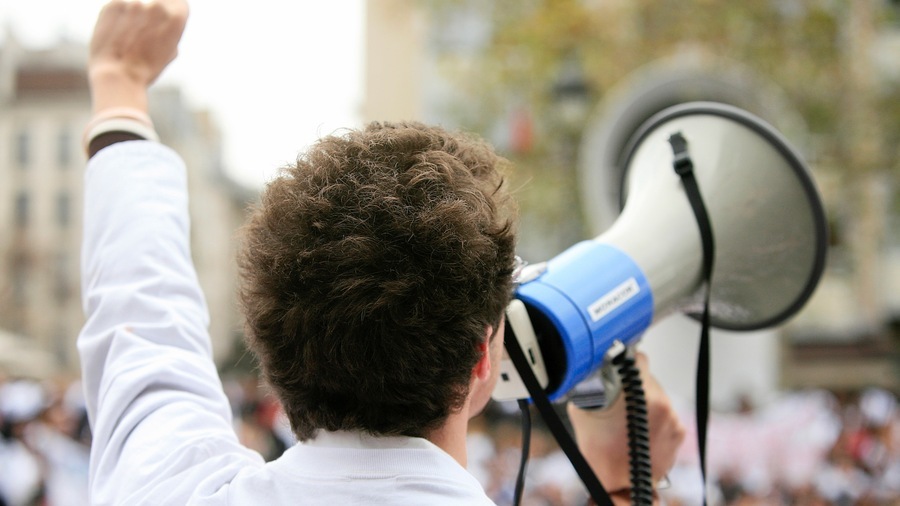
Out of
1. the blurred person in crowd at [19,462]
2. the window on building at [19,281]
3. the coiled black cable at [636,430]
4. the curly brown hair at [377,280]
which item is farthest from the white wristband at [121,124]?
the window on building at [19,281]

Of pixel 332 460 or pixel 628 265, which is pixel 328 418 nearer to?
pixel 332 460

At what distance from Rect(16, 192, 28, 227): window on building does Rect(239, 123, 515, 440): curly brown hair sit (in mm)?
52522

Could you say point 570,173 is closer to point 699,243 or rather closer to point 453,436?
point 699,243

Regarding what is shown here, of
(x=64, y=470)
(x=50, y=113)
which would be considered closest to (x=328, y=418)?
(x=64, y=470)

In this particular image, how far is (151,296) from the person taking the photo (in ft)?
3.91

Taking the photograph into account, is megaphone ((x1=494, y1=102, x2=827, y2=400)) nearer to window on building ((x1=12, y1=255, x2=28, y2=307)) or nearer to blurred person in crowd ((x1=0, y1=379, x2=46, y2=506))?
blurred person in crowd ((x1=0, y1=379, x2=46, y2=506))

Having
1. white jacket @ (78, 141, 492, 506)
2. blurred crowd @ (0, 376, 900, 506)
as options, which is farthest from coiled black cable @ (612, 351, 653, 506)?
blurred crowd @ (0, 376, 900, 506)

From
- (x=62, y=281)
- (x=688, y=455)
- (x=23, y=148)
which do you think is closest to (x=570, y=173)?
(x=688, y=455)

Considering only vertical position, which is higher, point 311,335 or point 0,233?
point 311,335

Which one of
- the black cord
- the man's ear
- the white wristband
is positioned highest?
the white wristband

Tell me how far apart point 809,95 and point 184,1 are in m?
14.1

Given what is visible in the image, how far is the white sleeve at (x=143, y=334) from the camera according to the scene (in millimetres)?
1078

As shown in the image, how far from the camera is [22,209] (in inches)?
1954

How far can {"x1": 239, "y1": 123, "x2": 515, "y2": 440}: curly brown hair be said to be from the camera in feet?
3.03
